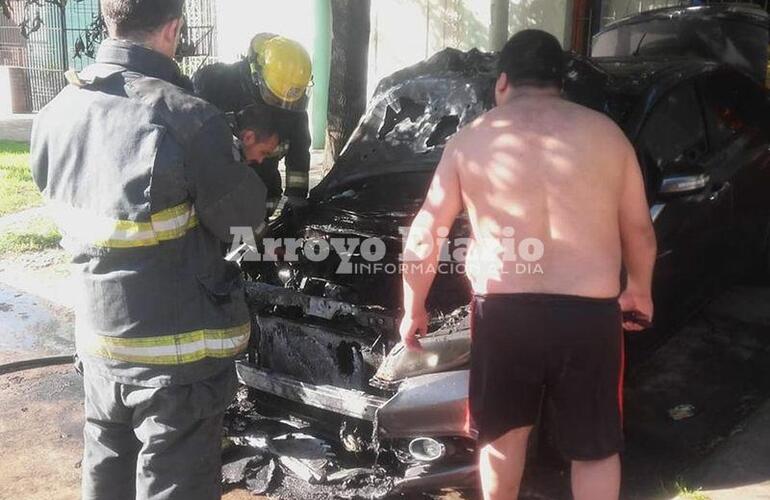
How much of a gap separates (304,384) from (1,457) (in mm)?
1515

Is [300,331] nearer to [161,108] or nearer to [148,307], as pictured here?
[148,307]

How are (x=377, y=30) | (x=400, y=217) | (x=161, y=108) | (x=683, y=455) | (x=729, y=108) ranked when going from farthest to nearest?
(x=377, y=30), (x=729, y=108), (x=400, y=217), (x=683, y=455), (x=161, y=108)

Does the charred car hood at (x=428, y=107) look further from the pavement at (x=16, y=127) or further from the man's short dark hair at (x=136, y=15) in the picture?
the pavement at (x=16, y=127)

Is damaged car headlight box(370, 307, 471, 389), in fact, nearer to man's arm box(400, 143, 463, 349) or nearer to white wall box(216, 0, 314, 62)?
man's arm box(400, 143, 463, 349)

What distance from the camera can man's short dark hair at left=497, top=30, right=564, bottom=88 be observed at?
7.41 ft

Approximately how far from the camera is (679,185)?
322 centimetres

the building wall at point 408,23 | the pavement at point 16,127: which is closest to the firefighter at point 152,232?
the building wall at point 408,23

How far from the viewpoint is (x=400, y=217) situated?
3.50 m

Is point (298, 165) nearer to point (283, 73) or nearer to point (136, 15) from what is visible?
point (283, 73)

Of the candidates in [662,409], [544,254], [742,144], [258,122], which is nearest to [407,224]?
[258,122]

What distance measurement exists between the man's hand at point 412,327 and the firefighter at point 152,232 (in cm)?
52

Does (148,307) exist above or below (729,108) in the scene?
below

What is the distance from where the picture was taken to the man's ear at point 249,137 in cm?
274

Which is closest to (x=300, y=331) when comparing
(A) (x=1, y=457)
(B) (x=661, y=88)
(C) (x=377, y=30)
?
(A) (x=1, y=457)
